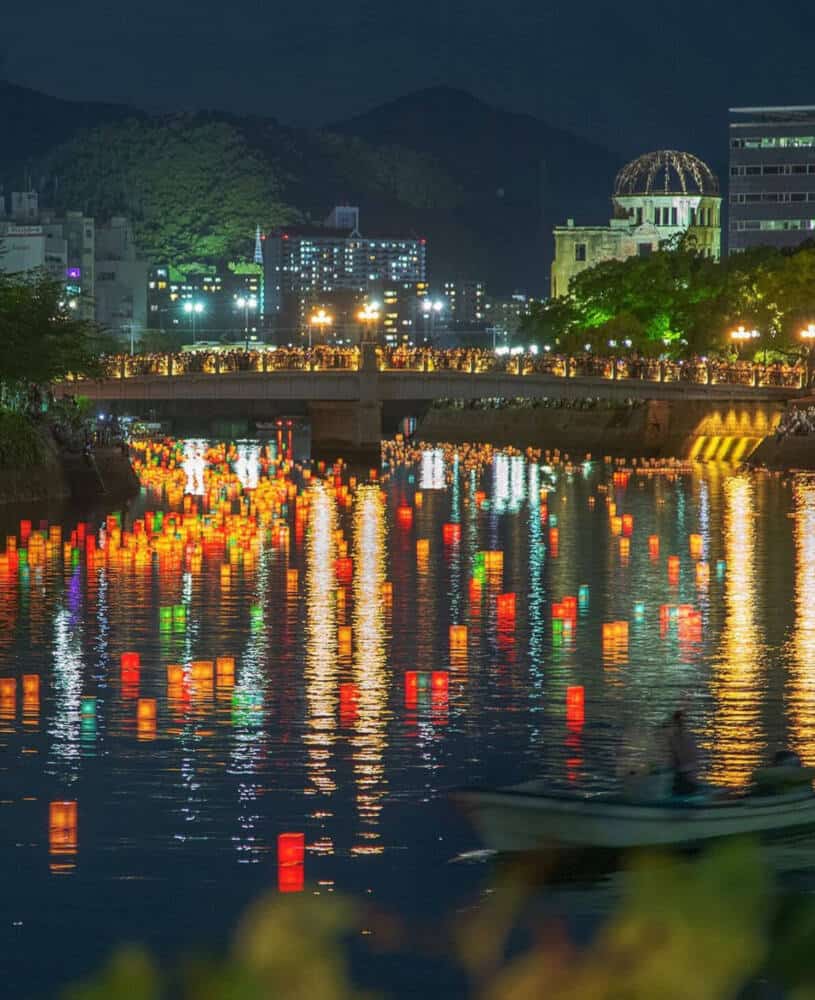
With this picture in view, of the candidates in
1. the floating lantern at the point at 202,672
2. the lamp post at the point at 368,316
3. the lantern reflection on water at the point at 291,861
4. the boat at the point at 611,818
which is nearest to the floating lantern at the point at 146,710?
the floating lantern at the point at 202,672

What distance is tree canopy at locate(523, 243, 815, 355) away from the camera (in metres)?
139

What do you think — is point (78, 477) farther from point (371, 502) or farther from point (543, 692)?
point (543, 692)

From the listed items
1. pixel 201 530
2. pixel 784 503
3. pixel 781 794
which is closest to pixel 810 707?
pixel 781 794

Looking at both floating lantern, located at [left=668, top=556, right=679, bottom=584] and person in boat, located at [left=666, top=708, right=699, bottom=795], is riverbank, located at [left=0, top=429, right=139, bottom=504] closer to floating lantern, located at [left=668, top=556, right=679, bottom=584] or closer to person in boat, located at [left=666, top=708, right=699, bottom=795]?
floating lantern, located at [left=668, top=556, right=679, bottom=584]

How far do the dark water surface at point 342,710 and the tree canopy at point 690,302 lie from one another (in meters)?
69.5

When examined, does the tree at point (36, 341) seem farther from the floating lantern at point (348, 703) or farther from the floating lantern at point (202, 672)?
the floating lantern at point (348, 703)

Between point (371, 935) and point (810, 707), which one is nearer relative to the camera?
point (371, 935)

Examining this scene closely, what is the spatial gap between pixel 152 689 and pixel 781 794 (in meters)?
17.1

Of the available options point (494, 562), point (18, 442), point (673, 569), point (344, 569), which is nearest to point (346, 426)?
point (18, 442)

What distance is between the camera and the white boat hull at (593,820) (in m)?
22.7

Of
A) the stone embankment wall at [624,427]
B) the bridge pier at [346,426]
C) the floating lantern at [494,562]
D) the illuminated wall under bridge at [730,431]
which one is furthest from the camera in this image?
the stone embankment wall at [624,427]

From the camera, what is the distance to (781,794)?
78.3 feet

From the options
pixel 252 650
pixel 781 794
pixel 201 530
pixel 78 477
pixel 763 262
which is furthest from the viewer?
pixel 763 262

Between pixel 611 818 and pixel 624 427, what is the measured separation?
113278 millimetres
